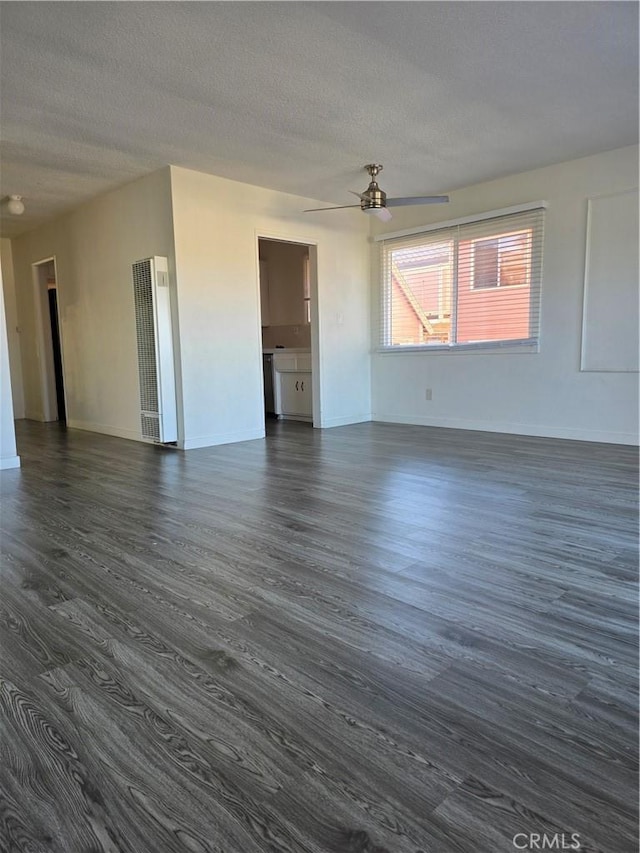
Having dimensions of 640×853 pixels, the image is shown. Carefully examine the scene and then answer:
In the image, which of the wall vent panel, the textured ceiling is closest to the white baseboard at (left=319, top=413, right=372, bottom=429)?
the wall vent panel

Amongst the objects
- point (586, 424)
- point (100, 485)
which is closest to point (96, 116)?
point (100, 485)

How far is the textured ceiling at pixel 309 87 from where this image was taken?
255cm

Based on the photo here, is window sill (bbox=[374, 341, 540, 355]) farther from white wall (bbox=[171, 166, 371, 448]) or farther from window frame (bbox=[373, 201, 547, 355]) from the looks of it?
white wall (bbox=[171, 166, 371, 448])

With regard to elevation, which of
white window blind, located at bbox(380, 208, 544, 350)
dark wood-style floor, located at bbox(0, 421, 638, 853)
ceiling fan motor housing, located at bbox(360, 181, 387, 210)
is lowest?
dark wood-style floor, located at bbox(0, 421, 638, 853)

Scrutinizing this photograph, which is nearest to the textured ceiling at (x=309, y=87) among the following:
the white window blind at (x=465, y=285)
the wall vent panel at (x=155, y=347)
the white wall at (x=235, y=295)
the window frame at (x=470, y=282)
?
the white wall at (x=235, y=295)

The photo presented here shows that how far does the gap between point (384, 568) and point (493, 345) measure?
3.96m

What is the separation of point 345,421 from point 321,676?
16.6ft

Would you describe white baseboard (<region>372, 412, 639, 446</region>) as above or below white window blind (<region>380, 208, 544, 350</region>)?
below

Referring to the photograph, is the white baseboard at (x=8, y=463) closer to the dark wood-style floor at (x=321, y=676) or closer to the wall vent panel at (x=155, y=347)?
the wall vent panel at (x=155, y=347)

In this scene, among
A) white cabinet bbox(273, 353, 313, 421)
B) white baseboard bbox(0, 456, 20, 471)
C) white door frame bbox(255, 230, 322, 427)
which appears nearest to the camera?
white baseboard bbox(0, 456, 20, 471)

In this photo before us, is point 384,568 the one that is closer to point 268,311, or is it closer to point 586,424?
point 586,424

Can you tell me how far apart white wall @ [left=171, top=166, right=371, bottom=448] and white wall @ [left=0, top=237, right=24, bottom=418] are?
4131mm

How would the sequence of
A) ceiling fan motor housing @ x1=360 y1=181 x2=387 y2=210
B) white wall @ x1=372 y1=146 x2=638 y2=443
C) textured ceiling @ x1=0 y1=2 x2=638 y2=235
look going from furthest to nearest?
white wall @ x1=372 y1=146 x2=638 y2=443 → ceiling fan motor housing @ x1=360 y1=181 x2=387 y2=210 → textured ceiling @ x1=0 y1=2 x2=638 y2=235

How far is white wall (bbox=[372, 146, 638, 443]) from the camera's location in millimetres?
4645
